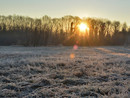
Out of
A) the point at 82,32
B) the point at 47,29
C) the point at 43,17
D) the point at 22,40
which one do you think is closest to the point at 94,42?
the point at 82,32

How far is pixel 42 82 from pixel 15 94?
1477 mm

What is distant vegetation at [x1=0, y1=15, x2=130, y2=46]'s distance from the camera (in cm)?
5294

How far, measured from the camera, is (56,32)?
5994 cm

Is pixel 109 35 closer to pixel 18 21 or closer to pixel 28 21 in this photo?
pixel 28 21

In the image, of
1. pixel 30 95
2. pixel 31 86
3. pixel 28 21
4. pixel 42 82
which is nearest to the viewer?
pixel 30 95

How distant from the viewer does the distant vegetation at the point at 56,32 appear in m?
52.9

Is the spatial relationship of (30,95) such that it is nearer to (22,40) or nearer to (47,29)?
(22,40)

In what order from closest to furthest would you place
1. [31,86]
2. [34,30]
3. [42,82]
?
[31,86] < [42,82] < [34,30]

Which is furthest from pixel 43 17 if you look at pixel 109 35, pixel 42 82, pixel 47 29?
pixel 42 82

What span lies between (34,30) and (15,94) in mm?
52878

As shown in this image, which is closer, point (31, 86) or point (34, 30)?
point (31, 86)

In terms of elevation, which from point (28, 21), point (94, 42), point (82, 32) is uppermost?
point (28, 21)

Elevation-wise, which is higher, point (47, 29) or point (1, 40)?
point (47, 29)

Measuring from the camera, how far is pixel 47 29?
191 ft
